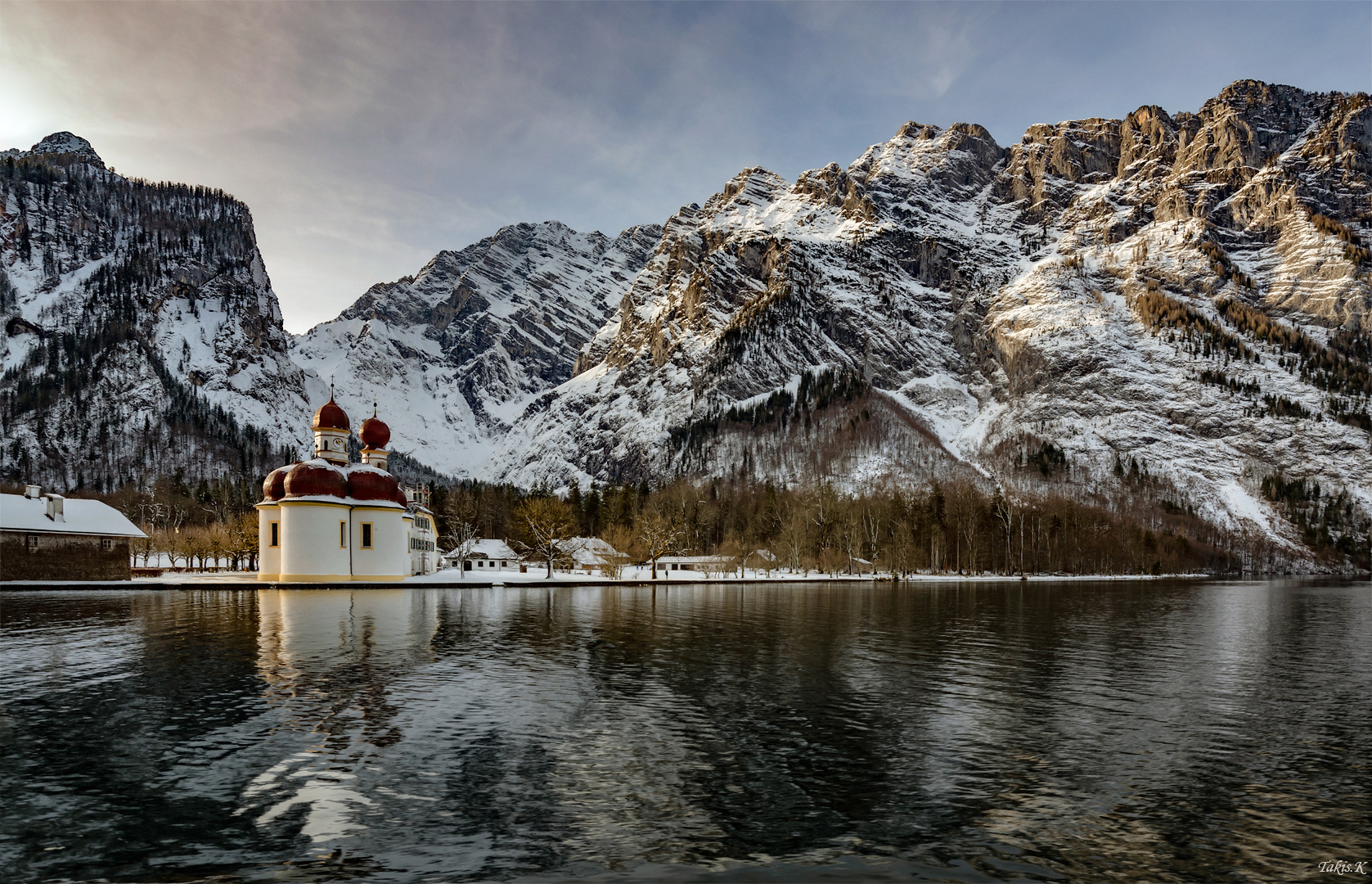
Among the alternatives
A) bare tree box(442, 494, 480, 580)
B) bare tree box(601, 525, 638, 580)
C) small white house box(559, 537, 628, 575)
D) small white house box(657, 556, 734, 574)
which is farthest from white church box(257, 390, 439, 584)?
small white house box(657, 556, 734, 574)

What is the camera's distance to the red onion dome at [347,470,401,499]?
9119cm

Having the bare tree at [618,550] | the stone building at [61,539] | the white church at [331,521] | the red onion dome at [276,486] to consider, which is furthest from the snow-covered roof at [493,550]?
the stone building at [61,539]

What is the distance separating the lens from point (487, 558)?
12762 cm

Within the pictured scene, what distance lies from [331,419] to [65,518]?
92.0 feet

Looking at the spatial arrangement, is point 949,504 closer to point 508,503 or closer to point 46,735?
point 508,503

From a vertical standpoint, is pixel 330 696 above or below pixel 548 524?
below

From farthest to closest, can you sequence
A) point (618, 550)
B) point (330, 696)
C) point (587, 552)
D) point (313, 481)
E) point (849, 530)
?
point (849, 530), point (587, 552), point (618, 550), point (313, 481), point (330, 696)

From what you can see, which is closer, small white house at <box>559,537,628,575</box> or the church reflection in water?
the church reflection in water

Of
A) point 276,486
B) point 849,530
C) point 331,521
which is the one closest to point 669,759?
point 331,521

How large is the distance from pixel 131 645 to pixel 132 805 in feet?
89.6

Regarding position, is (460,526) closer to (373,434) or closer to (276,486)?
(373,434)

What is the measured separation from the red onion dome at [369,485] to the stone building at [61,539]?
2329 centimetres

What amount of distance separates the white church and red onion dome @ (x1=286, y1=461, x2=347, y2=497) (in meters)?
0.09

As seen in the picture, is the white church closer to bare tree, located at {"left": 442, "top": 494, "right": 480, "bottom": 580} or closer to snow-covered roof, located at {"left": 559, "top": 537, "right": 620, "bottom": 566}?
snow-covered roof, located at {"left": 559, "top": 537, "right": 620, "bottom": 566}
